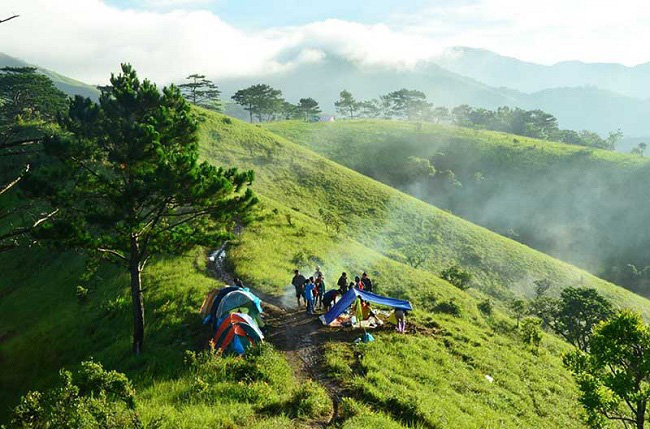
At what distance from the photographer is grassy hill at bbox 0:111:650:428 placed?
14.4 meters

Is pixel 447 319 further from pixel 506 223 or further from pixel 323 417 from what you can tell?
pixel 506 223

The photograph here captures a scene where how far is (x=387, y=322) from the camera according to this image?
23.2 metres

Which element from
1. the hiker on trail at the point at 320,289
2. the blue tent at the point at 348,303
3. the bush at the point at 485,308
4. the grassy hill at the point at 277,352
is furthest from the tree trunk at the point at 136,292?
the bush at the point at 485,308

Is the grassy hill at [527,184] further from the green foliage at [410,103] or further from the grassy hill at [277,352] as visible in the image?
the green foliage at [410,103]

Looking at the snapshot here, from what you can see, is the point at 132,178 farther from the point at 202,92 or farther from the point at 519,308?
the point at 202,92

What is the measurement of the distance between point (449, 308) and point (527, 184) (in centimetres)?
8393

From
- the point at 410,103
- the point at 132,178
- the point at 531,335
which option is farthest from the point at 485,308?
the point at 410,103

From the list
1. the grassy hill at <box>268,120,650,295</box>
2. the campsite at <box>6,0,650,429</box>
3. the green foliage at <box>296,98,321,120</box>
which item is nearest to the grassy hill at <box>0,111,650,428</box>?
the campsite at <box>6,0,650,429</box>

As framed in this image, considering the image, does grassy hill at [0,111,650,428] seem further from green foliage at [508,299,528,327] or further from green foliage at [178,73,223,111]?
green foliage at [178,73,223,111]

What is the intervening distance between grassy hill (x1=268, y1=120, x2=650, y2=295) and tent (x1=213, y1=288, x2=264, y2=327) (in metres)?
81.2

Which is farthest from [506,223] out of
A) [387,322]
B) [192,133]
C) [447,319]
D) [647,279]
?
[192,133]

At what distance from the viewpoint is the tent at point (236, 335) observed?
1802cm

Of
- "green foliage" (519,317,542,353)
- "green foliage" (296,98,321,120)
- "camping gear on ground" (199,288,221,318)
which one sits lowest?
"green foliage" (519,317,542,353)

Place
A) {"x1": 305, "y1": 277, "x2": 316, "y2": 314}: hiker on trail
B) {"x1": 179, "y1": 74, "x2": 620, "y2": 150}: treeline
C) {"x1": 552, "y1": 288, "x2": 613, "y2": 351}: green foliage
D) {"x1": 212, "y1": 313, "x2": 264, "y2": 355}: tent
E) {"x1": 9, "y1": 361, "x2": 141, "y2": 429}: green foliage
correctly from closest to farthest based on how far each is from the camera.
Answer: {"x1": 9, "y1": 361, "x2": 141, "y2": 429}: green foliage → {"x1": 212, "y1": 313, "x2": 264, "y2": 355}: tent → {"x1": 305, "y1": 277, "x2": 316, "y2": 314}: hiker on trail → {"x1": 552, "y1": 288, "x2": 613, "y2": 351}: green foliage → {"x1": 179, "y1": 74, "x2": 620, "y2": 150}: treeline
